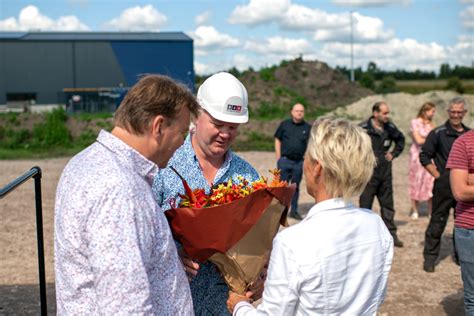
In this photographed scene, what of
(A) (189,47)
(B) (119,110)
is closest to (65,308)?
(B) (119,110)

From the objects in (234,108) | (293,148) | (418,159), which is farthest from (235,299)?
(418,159)

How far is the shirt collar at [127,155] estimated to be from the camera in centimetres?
206

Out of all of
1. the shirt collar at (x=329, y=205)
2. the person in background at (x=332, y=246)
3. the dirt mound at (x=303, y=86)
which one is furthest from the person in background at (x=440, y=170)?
the dirt mound at (x=303, y=86)

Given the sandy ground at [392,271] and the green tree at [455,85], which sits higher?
the green tree at [455,85]

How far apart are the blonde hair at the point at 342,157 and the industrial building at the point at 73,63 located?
1634 inches

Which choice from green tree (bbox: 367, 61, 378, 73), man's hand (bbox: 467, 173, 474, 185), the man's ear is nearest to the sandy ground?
man's hand (bbox: 467, 173, 474, 185)

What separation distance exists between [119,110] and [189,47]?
43.3 meters

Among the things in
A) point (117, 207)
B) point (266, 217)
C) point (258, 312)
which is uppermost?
point (117, 207)

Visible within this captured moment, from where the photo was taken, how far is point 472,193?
4.07m

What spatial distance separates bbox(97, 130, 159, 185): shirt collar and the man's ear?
0.30ft

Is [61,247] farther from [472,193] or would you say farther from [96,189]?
[472,193]

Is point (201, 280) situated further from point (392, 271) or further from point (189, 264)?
point (392, 271)

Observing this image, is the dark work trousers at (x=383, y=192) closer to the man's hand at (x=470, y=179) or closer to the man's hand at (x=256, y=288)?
the man's hand at (x=470, y=179)

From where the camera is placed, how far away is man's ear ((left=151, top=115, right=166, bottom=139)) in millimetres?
2111
